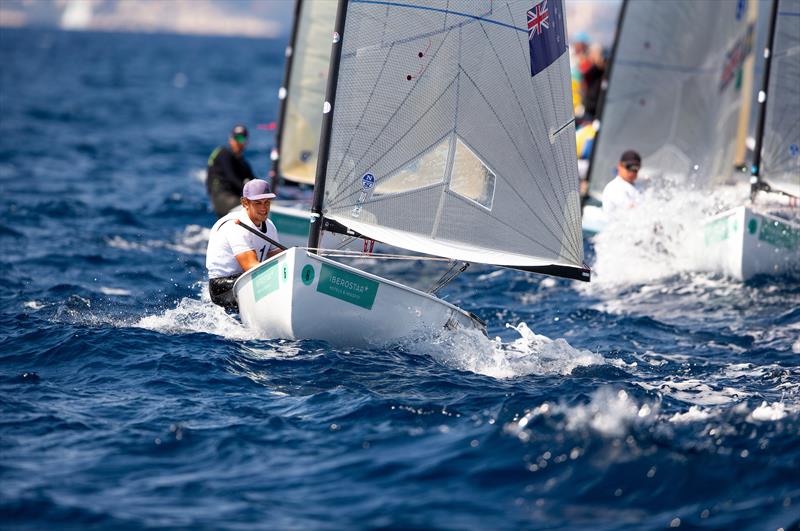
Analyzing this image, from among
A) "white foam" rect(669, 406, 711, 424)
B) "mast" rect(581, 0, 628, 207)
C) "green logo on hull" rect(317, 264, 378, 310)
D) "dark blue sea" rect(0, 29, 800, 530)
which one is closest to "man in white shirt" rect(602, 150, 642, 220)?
"dark blue sea" rect(0, 29, 800, 530)

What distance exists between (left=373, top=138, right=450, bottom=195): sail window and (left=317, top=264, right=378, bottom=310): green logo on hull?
75 cm

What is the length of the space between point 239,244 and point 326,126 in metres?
1.35

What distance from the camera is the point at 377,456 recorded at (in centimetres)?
681

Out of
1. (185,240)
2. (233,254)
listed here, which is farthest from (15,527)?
(185,240)

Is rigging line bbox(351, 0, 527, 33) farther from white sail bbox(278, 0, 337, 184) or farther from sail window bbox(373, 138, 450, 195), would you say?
white sail bbox(278, 0, 337, 184)

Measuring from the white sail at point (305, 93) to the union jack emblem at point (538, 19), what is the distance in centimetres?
621

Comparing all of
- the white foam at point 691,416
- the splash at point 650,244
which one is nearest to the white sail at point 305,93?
the splash at point 650,244

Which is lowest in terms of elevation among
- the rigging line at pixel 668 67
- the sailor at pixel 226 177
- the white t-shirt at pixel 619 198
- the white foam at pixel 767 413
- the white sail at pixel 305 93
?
the white foam at pixel 767 413

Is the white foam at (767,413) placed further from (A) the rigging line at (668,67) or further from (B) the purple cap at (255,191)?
(A) the rigging line at (668,67)

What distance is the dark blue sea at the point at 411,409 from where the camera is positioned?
20.3 feet

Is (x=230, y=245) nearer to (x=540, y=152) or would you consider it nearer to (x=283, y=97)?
(x=540, y=152)

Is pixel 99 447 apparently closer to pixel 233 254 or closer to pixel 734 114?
pixel 233 254

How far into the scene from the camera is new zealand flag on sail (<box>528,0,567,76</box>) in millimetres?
9094

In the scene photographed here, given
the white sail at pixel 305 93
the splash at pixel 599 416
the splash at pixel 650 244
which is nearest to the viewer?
the splash at pixel 599 416
